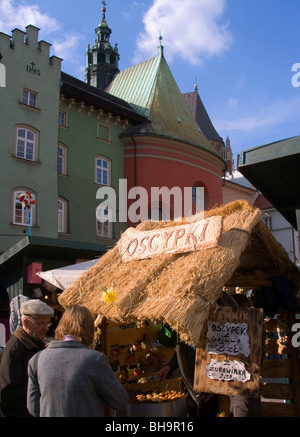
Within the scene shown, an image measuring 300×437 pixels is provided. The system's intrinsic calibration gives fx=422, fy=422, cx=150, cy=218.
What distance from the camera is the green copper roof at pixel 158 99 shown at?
25484 mm

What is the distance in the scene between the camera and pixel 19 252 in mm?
9570

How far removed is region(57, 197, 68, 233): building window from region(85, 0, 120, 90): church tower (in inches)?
864

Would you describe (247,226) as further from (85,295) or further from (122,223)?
(122,223)

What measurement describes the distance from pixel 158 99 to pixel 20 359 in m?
25.2

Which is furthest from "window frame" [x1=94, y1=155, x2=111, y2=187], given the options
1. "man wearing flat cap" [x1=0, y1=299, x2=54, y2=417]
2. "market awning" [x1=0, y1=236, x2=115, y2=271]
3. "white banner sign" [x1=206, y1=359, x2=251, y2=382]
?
"white banner sign" [x1=206, y1=359, x2=251, y2=382]

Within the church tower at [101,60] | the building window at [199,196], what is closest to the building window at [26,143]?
the building window at [199,196]

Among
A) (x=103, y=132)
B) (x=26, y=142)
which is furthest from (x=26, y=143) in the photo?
(x=103, y=132)

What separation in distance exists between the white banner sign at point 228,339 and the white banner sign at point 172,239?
2.63 ft

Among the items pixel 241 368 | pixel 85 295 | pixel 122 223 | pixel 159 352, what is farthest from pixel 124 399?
pixel 122 223

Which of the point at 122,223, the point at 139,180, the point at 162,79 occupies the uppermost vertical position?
the point at 162,79

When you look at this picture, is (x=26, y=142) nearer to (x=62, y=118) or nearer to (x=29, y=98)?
(x=29, y=98)

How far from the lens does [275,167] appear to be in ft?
15.5

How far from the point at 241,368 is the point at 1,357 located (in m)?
2.04

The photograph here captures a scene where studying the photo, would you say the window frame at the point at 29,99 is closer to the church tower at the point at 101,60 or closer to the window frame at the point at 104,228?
the window frame at the point at 104,228
